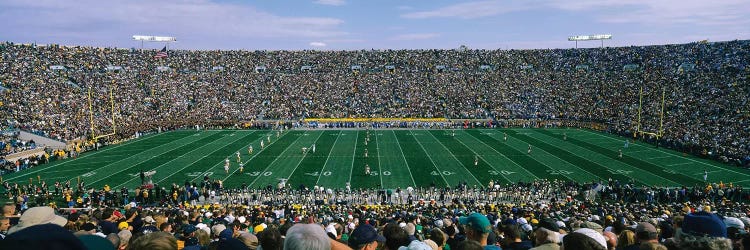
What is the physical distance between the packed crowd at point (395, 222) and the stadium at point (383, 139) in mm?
81

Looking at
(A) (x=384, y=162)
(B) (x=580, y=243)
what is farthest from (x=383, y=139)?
(B) (x=580, y=243)

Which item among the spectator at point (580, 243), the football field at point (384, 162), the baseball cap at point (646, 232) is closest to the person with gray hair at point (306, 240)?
the spectator at point (580, 243)

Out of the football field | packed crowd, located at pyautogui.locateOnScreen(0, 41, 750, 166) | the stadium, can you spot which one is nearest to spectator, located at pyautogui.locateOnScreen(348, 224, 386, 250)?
the stadium

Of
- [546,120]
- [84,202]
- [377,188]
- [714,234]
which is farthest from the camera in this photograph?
[546,120]

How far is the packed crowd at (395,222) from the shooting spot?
3.43 metres

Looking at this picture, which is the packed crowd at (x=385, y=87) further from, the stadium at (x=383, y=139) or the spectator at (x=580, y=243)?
the spectator at (x=580, y=243)

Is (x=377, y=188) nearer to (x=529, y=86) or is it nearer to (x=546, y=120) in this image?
(x=546, y=120)

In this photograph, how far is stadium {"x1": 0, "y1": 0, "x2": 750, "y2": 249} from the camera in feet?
51.6

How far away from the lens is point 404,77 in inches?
3009

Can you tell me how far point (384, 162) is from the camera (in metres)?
33.6

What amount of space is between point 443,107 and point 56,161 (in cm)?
4492

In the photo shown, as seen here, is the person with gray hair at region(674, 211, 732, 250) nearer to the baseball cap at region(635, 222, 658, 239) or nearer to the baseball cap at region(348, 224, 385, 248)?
the baseball cap at region(635, 222, 658, 239)

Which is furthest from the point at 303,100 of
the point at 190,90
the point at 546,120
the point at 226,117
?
the point at 546,120

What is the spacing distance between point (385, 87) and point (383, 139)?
91.2ft
